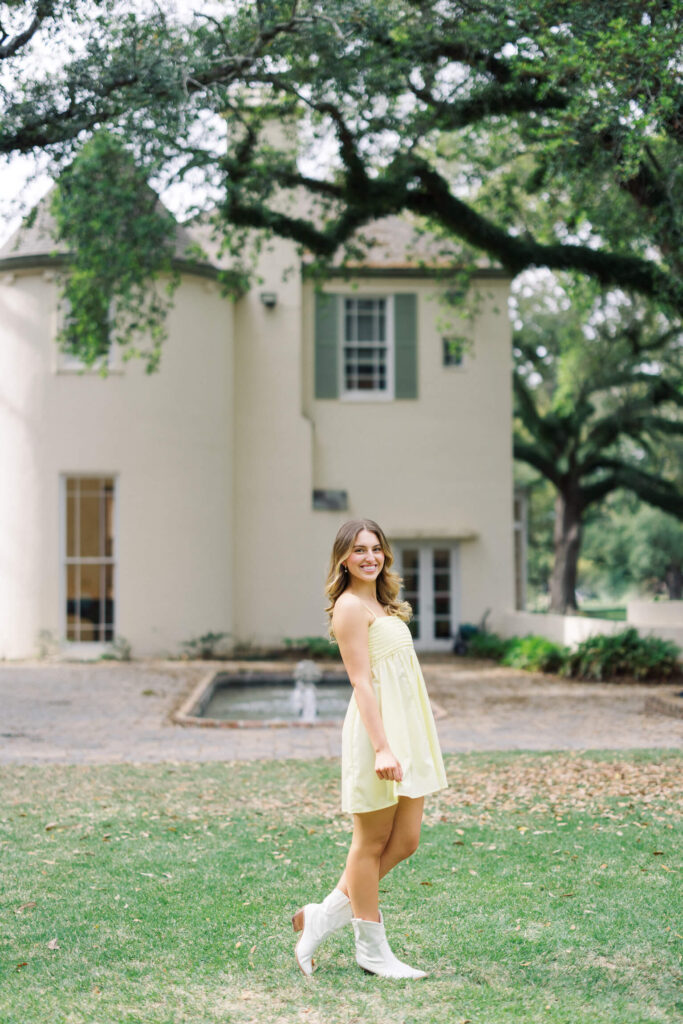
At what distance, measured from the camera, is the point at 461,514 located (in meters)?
17.9

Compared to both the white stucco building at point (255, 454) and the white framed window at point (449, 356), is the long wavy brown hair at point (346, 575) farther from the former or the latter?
the white framed window at point (449, 356)

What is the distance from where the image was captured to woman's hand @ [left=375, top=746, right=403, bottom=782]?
3361 millimetres

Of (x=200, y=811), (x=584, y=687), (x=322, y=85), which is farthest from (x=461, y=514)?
(x=200, y=811)

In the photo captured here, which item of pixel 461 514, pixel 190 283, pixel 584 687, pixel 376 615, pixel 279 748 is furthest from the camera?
pixel 461 514

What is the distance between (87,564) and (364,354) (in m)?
6.32

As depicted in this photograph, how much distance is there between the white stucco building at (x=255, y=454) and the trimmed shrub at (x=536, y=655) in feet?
8.39

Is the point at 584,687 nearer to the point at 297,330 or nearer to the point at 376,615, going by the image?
the point at 297,330

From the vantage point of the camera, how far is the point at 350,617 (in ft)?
11.6

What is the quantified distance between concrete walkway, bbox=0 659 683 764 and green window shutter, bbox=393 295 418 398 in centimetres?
594

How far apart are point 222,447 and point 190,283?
9.38ft

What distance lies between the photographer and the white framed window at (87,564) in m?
16.0

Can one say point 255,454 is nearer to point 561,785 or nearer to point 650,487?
point 650,487

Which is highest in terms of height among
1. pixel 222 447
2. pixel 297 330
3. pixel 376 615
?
pixel 297 330

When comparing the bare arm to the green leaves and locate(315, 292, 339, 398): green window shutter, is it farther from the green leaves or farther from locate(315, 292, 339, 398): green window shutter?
locate(315, 292, 339, 398): green window shutter
